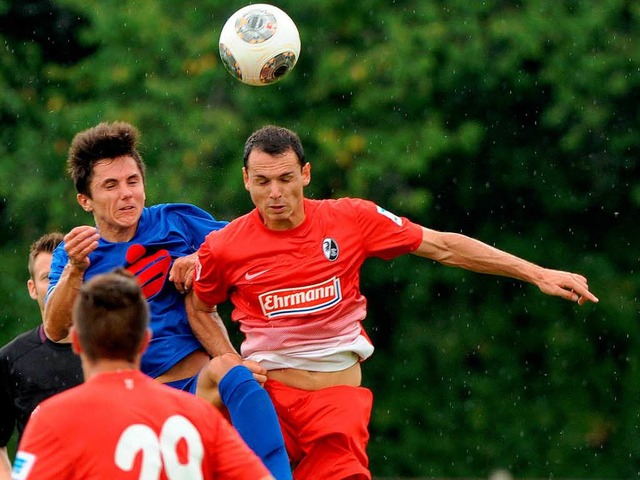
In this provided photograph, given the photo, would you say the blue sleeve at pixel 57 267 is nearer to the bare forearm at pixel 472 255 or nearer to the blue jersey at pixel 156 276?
the blue jersey at pixel 156 276

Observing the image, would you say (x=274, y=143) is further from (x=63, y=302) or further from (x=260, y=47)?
(x=63, y=302)

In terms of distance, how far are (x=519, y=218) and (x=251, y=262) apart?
9.80m

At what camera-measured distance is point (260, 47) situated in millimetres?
7176

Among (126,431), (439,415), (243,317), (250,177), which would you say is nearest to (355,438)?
(243,317)

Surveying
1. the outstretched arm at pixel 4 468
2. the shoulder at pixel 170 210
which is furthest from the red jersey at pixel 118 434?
the outstretched arm at pixel 4 468

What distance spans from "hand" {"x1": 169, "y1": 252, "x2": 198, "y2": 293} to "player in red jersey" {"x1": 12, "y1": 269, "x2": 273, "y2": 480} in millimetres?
2000

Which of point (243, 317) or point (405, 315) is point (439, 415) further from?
point (243, 317)

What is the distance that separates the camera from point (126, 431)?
417cm

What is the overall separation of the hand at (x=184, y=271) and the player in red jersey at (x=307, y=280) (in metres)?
0.08

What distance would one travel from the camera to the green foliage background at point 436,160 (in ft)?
46.9

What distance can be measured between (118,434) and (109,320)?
354mm

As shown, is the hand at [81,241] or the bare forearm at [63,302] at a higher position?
the hand at [81,241]

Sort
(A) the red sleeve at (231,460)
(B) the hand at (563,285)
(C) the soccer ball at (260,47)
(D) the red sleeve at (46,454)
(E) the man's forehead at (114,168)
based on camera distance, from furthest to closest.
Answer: (C) the soccer ball at (260,47), (E) the man's forehead at (114,168), (B) the hand at (563,285), (A) the red sleeve at (231,460), (D) the red sleeve at (46,454)

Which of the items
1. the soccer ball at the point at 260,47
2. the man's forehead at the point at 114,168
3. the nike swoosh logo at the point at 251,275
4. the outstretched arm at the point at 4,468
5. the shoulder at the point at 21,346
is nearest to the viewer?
the nike swoosh logo at the point at 251,275
